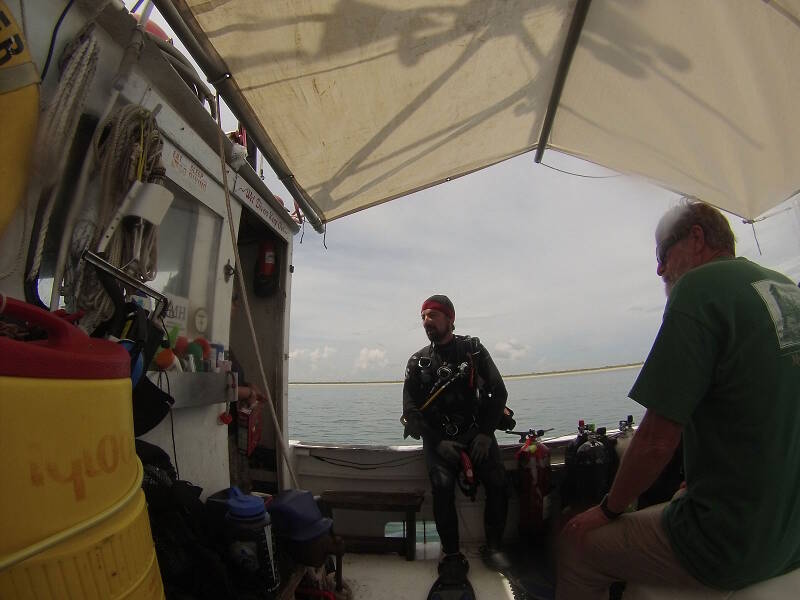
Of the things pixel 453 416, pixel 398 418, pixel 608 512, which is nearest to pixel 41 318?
pixel 608 512

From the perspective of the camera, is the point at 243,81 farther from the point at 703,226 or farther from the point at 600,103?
the point at 600,103

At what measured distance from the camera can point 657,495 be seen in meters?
2.51

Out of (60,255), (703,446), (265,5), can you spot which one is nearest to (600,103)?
(265,5)

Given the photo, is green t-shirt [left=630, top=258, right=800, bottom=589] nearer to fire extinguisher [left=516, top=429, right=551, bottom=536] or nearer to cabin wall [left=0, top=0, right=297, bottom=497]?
cabin wall [left=0, top=0, right=297, bottom=497]

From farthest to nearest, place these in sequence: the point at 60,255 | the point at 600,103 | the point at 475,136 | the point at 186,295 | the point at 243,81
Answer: the point at 475,136 < the point at 600,103 < the point at 186,295 < the point at 243,81 < the point at 60,255

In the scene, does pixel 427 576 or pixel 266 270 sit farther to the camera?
pixel 266 270

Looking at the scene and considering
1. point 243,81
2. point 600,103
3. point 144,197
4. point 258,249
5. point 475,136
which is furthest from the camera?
point 258,249

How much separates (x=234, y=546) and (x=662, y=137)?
3.06 meters

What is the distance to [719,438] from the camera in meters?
1.08

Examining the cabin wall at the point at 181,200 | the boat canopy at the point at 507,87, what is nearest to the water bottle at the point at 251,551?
the cabin wall at the point at 181,200

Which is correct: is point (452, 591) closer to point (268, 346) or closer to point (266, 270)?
point (268, 346)

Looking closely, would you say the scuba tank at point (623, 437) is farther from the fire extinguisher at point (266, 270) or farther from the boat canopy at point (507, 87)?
the fire extinguisher at point (266, 270)

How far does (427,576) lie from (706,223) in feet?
8.62

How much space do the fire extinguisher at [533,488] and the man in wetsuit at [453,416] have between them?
8.5 inches
